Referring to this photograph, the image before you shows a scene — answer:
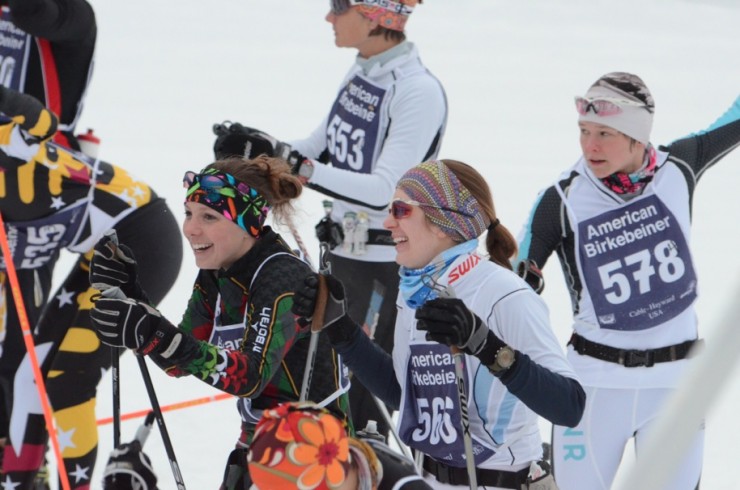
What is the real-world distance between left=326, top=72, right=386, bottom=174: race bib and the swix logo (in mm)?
1965

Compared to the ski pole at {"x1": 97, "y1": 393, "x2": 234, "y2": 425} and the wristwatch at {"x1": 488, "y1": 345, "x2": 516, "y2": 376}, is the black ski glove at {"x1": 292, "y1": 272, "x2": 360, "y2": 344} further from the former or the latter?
the ski pole at {"x1": 97, "y1": 393, "x2": 234, "y2": 425}

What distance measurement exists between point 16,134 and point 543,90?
337 inches

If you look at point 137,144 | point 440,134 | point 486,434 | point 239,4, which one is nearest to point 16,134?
point 440,134

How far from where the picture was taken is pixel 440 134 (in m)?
4.89

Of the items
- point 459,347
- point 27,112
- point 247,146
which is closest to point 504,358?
point 459,347

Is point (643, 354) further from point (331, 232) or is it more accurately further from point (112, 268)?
point (112, 268)

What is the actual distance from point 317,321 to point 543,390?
2.10ft

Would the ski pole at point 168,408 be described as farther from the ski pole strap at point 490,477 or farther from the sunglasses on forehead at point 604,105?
the ski pole strap at point 490,477

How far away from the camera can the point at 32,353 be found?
438 centimetres

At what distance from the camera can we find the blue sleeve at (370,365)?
10.2 feet

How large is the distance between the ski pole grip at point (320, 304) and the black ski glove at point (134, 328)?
13.1 inches

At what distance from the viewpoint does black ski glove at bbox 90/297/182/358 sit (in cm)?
295

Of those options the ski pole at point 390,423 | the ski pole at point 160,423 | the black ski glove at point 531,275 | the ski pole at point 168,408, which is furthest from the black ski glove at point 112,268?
the ski pole at point 168,408

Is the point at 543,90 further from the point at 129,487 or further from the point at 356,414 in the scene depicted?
the point at 129,487
